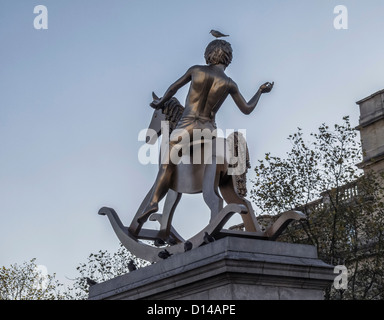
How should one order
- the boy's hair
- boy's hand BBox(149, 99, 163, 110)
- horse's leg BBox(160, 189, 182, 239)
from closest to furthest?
1. the boy's hair
2. horse's leg BBox(160, 189, 182, 239)
3. boy's hand BBox(149, 99, 163, 110)

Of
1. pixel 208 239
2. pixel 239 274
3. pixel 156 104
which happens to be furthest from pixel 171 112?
pixel 239 274

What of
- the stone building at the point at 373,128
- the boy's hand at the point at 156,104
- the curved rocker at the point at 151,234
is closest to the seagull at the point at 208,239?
the curved rocker at the point at 151,234

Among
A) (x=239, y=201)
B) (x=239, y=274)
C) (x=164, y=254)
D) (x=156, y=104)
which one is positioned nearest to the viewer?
(x=239, y=274)

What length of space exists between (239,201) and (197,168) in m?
0.68

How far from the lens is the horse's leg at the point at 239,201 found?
8.34 metres

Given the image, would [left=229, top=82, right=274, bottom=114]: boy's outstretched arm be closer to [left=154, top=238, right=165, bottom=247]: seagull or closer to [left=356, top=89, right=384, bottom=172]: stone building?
[left=154, top=238, right=165, bottom=247]: seagull

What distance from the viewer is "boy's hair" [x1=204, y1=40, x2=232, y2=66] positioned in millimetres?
8766

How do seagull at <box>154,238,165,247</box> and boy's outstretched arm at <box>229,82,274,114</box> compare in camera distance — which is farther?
Answer: seagull at <box>154,238,165,247</box>

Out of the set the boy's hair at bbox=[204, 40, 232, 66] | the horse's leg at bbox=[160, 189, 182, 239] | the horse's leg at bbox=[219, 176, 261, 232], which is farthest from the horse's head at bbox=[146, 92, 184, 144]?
the horse's leg at bbox=[219, 176, 261, 232]

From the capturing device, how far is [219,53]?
345 inches

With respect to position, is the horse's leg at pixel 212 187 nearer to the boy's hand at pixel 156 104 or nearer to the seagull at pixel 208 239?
the seagull at pixel 208 239

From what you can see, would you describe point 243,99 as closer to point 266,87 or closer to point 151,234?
point 266,87
